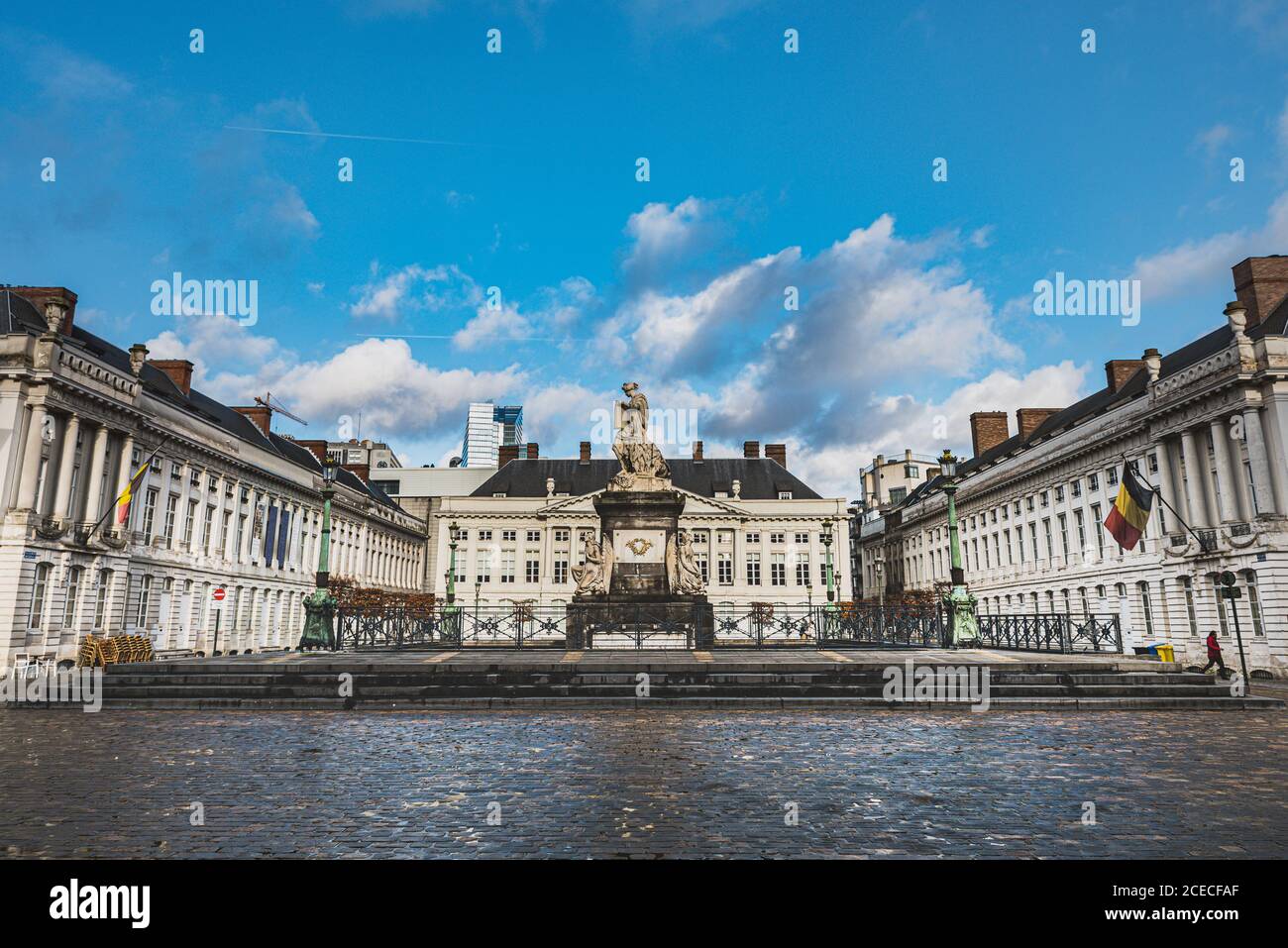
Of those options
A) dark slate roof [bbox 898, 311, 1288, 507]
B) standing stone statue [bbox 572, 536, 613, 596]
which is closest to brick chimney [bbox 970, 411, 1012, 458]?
dark slate roof [bbox 898, 311, 1288, 507]

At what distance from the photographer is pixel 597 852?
224 inches

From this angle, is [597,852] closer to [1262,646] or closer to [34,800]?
[34,800]

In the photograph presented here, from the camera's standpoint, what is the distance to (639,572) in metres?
25.7

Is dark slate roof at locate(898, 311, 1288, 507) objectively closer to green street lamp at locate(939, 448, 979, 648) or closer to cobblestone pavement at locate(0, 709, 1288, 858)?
green street lamp at locate(939, 448, 979, 648)

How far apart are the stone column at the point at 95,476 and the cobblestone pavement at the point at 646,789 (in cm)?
2417

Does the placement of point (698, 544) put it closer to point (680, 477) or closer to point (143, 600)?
point (680, 477)

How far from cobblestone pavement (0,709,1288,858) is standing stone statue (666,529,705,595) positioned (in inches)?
471

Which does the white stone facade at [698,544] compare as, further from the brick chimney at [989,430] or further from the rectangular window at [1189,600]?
the rectangular window at [1189,600]

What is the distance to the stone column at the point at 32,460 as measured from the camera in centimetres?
2892

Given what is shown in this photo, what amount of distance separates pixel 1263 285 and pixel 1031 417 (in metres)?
25.0

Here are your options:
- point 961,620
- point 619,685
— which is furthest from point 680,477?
point 619,685

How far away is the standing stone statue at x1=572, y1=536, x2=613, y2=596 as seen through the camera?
83.3 ft

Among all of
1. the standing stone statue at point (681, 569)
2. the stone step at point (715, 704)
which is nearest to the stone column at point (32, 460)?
the stone step at point (715, 704)
